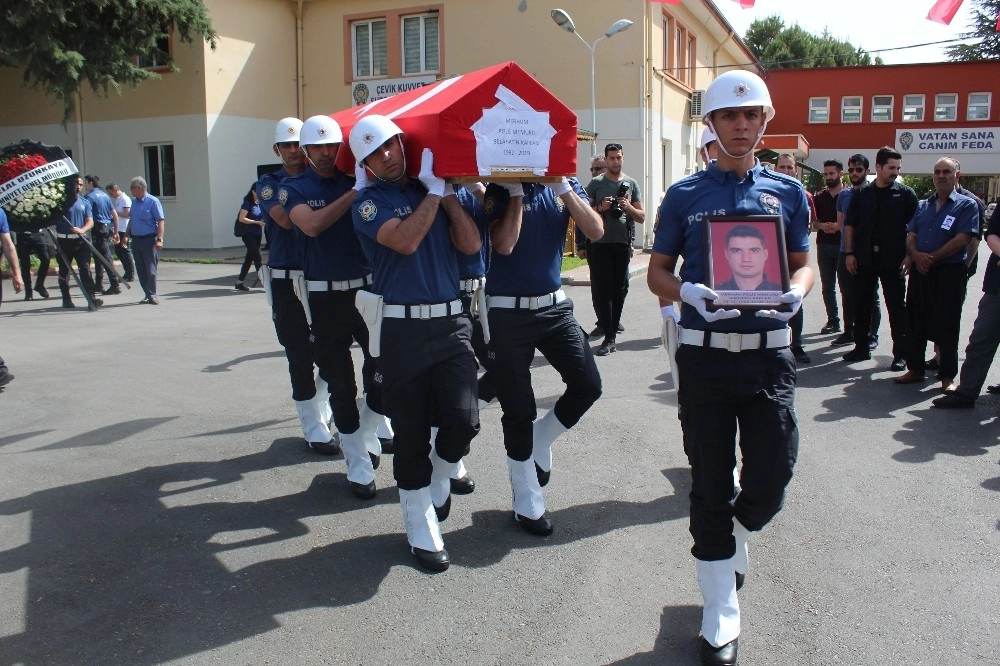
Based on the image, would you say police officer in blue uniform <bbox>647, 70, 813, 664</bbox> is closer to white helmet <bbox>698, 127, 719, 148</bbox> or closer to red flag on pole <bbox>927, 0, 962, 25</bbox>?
white helmet <bbox>698, 127, 719, 148</bbox>

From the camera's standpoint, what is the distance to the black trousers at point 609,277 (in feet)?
31.4

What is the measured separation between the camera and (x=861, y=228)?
8.66m

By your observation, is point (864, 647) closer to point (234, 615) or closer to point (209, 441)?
point (234, 615)

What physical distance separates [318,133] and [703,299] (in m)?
2.80

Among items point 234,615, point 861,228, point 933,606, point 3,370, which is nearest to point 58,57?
point 3,370

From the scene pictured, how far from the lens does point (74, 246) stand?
45.2 ft

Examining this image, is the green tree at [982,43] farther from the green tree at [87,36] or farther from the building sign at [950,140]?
the green tree at [87,36]

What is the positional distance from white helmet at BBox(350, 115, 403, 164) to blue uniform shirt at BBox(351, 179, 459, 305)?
7.6 inches

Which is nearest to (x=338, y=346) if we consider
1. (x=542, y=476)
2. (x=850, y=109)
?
(x=542, y=476)

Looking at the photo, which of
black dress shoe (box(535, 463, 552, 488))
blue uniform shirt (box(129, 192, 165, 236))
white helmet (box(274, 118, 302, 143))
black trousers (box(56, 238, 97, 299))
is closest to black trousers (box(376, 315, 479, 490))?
black dress shoe (box(535, 463, 552, 488))

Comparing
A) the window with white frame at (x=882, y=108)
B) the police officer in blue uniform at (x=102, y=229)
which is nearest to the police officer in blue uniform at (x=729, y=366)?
the police officer in blue uniform at (x=102, y=229)

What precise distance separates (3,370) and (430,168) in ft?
19.3

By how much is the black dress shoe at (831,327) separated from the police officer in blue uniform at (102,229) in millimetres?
11525

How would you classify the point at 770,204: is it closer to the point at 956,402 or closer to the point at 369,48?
the point at 956,402
